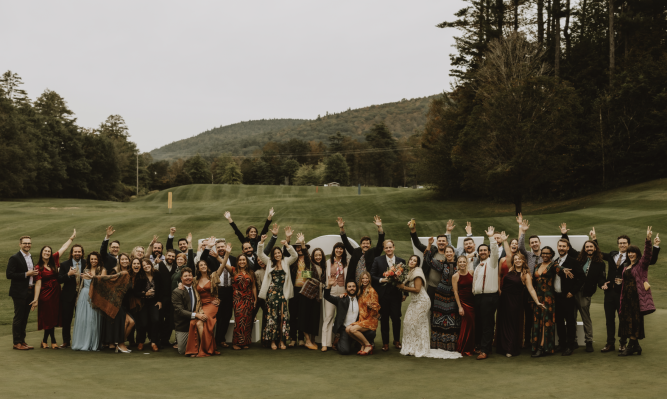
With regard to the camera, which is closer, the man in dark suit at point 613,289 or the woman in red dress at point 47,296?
the man in dark suit at point 613,289

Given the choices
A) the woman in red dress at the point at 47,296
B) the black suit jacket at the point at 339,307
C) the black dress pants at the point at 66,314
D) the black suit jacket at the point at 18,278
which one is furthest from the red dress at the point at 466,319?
the black suit jacket at the point at 18,278

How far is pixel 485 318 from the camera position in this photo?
8.70 meters

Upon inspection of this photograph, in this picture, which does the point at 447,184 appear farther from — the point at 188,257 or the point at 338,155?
the point at 338,155

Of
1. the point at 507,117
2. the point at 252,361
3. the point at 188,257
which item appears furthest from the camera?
the point at 507,117

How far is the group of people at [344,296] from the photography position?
8.66 metres

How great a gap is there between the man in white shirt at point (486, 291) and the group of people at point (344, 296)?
0.02m

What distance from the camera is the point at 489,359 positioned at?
8375 millimetres

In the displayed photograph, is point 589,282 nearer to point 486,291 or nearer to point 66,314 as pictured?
point 486,291

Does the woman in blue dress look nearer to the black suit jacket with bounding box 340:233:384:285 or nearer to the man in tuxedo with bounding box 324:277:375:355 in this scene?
the man in tuxedo with bounding box 324:277:375:355

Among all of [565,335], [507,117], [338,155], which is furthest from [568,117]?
[338,155]

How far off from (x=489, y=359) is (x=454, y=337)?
2.27 feet

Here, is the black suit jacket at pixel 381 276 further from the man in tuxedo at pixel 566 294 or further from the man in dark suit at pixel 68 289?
the man in dark suit at pixel 68 289

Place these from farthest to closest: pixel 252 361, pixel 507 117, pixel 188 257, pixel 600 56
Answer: pixel 600 56 → pixel 507 117 → pixel 188 257 → pixel 252 361

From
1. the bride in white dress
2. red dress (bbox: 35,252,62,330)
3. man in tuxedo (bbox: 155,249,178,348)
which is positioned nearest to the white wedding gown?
the bride in white dress
